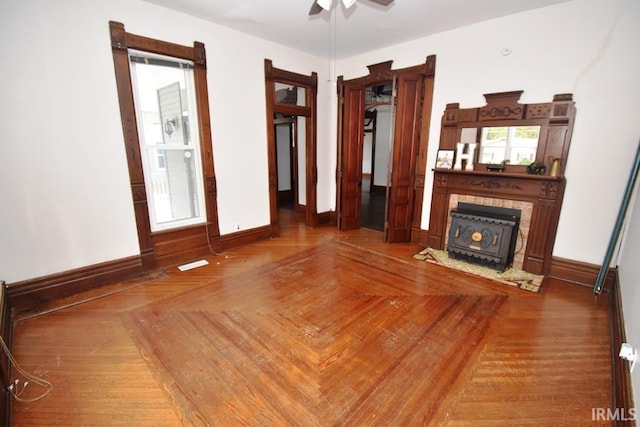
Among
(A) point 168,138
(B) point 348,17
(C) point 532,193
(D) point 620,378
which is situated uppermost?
(B) point 348,17

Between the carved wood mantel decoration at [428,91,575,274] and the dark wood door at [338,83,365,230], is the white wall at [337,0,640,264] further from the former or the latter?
the dark wood door at [338,83,365,230]

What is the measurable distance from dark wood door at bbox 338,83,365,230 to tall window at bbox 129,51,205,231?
7.73 ft

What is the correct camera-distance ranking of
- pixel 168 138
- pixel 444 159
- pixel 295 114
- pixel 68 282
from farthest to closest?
1. pixel 295 114
2. pixel 444 159
3. pixel 168 138
4. pixel 68 282

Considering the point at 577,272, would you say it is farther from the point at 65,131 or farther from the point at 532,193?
the point at 65,131

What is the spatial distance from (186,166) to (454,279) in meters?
3.64

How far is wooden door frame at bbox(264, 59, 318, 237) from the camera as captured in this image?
423 centimetres

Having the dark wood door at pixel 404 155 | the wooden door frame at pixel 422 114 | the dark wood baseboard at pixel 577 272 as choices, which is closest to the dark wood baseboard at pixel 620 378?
the dark wood baseboard at pixel 577 272

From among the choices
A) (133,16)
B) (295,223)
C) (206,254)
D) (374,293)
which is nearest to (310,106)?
(295,223)

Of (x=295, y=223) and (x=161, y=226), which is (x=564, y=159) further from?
(x=161, y=226)

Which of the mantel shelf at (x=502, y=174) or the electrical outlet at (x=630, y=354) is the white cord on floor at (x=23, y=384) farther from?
the mantel shelf at (x=502, y=174)

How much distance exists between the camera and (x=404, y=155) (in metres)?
4.25

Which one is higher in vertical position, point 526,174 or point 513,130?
point 513,130

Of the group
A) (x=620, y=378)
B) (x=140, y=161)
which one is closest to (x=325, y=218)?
(x=140, y=161)

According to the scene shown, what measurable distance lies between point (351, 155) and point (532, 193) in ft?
8.79
